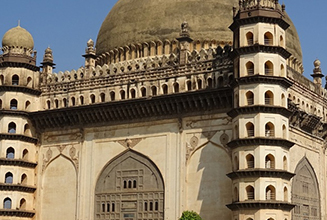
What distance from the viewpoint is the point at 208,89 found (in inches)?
879

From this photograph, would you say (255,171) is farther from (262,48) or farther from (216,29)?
(216,29)

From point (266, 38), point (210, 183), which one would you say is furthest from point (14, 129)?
point (266, 38)

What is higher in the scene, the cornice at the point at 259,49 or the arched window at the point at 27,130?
the cornice at the point at 259,49

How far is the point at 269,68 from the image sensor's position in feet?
69.9

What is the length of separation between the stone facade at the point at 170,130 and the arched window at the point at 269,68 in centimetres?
8

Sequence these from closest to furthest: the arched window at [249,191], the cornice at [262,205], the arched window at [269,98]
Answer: the cornice at [262,205], the arched window at [249,191], the arched window at [269,98]

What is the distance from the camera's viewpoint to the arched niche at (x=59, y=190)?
25.1m

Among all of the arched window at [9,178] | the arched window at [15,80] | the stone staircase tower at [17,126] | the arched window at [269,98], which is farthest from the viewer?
the arched window at [15,80]

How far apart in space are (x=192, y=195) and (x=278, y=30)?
604 centimetres

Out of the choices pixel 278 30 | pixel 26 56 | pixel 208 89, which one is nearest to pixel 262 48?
pixel 278 30

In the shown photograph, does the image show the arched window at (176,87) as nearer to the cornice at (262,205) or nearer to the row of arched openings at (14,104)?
the cornice at (262,205)

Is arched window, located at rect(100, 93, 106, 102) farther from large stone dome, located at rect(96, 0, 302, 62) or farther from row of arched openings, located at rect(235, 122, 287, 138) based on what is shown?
row of arched openings, located at rect(235, 122, 287, 138)

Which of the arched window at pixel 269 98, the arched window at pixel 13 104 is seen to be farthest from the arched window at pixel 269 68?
the arched window at pixel 13 104

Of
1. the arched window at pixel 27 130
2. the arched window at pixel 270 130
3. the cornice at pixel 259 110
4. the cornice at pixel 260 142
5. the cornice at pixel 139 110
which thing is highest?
the cornice at pixel 139 110
